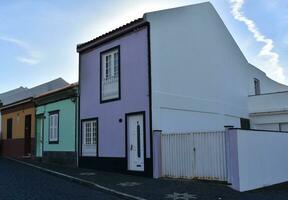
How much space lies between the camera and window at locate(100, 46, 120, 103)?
16.3 meters

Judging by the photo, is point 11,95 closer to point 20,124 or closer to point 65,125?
point 20,124

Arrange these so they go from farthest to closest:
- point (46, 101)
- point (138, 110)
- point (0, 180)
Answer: point (46, 101), point (138, 110), point (0, 180)

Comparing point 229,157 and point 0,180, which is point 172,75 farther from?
point 0,180

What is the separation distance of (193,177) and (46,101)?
466 inches

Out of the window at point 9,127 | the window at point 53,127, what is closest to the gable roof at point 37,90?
the window at point 9,127

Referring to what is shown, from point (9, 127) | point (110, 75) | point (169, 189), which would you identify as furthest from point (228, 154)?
point (9, 127)

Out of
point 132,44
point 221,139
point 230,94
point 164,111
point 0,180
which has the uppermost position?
point 132,44

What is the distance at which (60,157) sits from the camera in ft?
64.6

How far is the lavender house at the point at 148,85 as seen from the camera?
14.9 metres

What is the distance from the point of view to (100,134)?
666 inches

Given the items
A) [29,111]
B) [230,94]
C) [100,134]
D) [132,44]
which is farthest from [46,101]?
[230,94]

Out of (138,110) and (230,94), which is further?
(230,94)

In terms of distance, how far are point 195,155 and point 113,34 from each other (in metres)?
6.70

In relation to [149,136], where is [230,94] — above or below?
above
